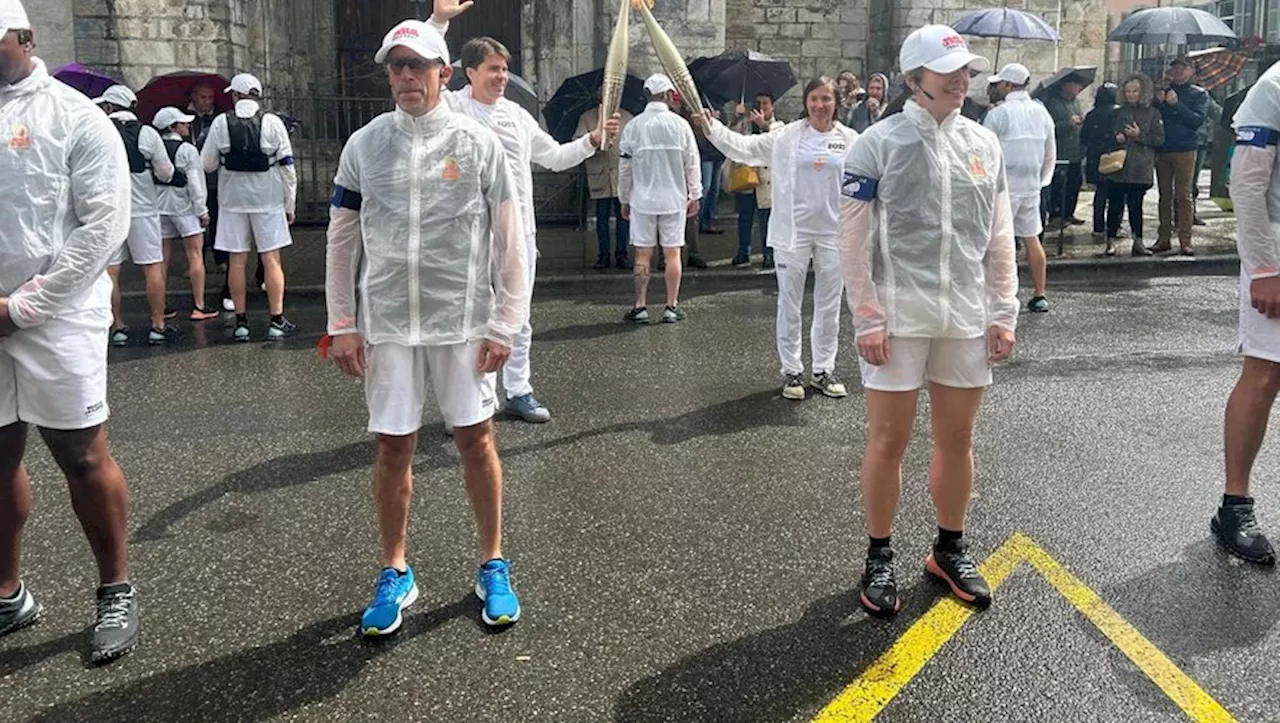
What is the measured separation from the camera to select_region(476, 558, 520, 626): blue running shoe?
12.1 ft

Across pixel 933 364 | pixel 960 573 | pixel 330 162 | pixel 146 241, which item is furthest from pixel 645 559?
pixel 330 162

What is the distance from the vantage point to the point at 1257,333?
418 centimetres

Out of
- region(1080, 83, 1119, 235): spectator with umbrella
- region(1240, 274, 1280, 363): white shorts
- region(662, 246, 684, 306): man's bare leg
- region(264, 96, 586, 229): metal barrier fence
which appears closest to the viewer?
region(1240, 274, 1280, 363): white shorts

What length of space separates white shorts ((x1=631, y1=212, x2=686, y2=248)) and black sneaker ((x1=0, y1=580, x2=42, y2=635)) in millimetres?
6312

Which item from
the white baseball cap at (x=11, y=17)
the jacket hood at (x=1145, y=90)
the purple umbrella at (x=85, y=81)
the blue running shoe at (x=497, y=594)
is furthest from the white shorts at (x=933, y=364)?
the jacket hood at (x=1145, y=90)

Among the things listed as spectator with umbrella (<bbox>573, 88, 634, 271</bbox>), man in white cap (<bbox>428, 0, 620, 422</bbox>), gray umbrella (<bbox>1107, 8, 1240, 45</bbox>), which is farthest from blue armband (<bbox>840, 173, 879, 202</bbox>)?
gray umbrella (<bbox>1107, 8, 1240, 45</bbox>)

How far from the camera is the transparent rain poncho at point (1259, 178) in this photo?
13.2 feet

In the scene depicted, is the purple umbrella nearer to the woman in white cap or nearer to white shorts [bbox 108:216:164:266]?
white shorts [bbox 108:216:164:266]

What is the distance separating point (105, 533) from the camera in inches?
144

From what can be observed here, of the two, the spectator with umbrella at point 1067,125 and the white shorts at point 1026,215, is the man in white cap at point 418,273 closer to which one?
the white shorts at point 1026,215

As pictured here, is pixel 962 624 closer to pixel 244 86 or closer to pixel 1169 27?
pixel 244 86

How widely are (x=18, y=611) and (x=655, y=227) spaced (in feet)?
21.5

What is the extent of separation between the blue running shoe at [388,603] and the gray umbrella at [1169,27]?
519 inches

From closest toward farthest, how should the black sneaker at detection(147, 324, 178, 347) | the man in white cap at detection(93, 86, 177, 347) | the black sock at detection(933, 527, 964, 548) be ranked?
the black sock at detection(933, 527, 964, 548)
the man in white cap at detection(93, 86, 177, 347)
the black sneaker at detection(147, 324, 178, 347)
